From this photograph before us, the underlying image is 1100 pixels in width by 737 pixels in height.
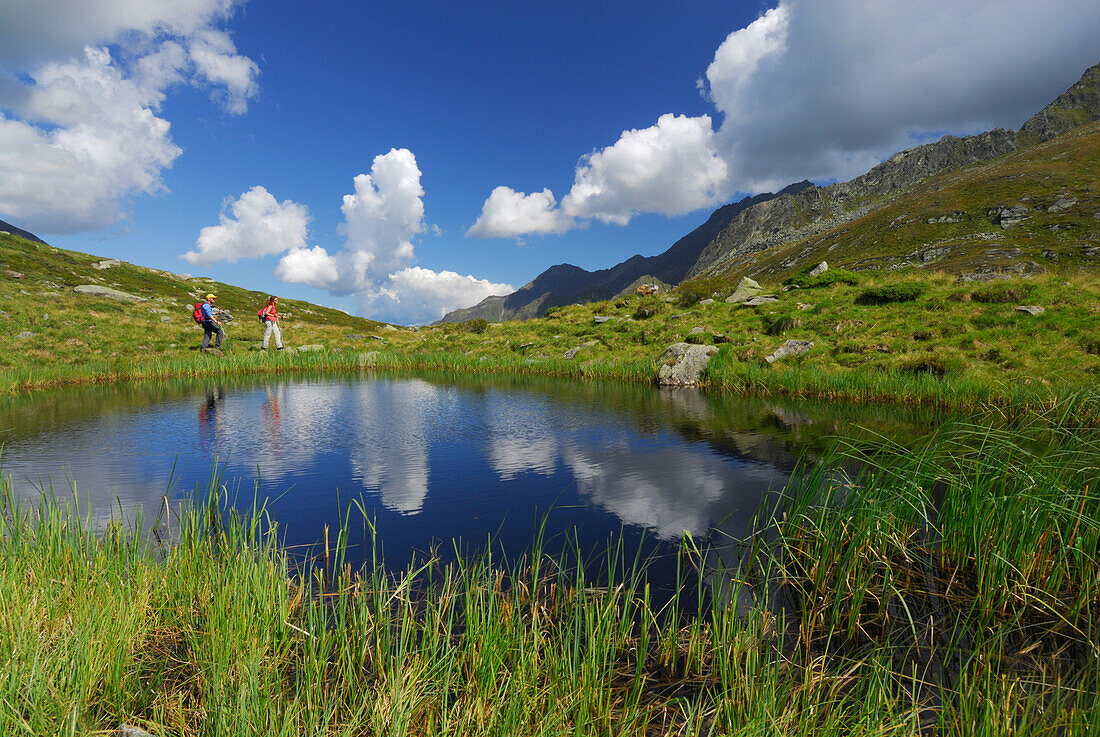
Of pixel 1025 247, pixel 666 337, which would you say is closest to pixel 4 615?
pixel 666 337

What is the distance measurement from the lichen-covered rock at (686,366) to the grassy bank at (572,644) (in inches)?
829

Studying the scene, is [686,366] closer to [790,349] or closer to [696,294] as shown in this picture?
[790,349]

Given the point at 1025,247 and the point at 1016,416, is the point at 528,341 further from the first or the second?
the point at 1025,247

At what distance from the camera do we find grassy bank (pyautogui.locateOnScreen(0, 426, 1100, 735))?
12.5ft

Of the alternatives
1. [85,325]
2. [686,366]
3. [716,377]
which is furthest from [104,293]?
[716,377]

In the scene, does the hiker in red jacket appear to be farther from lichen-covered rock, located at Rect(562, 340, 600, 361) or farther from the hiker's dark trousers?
lichen-covered rock, located at Rect(562, 340, 600, 361)

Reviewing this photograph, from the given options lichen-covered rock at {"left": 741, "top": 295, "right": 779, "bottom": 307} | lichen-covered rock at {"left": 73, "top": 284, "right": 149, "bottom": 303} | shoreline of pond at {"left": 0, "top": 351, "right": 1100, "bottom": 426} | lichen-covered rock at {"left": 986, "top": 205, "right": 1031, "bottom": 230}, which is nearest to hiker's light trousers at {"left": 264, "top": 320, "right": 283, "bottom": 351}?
shoreline of pond at {"left": 0, "top": 351, "right": 1100, "bottom": 426}

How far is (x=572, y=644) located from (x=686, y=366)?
24789mm

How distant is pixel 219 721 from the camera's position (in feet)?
10.9

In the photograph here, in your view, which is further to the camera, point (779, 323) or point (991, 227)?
point (991, 227)

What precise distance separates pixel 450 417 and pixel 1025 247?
503 feet

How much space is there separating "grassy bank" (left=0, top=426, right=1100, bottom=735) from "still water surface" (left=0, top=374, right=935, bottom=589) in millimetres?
1583

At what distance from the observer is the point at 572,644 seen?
539 centimetres

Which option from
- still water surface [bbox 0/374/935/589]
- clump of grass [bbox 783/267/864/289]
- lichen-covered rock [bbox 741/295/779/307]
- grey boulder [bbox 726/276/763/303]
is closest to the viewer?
still water surface [bbox 0/374/935/589]
